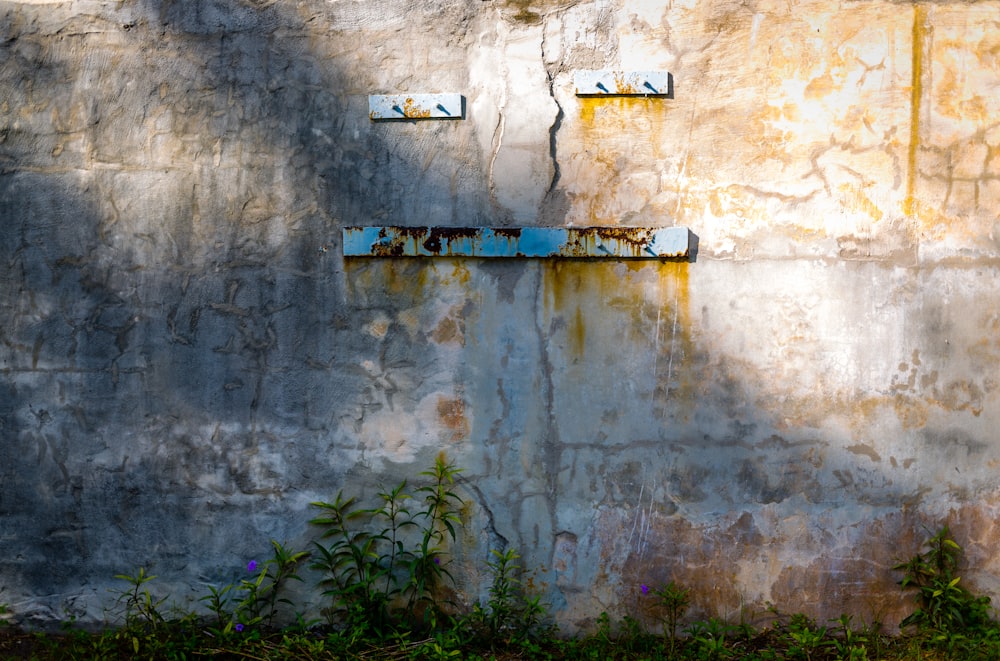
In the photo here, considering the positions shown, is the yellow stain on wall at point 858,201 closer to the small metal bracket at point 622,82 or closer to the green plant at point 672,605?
the small metal bracket at point 622,82

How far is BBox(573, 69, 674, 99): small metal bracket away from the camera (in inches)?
89.4

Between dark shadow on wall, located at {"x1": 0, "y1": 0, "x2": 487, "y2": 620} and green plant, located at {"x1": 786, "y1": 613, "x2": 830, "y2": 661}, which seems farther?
dark shadow on wall, located at {"x1": 0, "y1": 0, "x2": 487, "y2": 620}

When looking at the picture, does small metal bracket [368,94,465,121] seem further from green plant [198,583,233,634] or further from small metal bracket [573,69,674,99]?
green plant [198,583,233,634]

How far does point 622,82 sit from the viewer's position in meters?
2.28

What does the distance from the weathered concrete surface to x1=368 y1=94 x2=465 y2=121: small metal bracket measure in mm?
34

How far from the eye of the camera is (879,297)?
2.29 m

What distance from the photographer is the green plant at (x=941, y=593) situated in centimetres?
227

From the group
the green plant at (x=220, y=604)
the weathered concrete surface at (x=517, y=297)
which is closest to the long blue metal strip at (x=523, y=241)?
the weathered concrete surface at (x=517, y=297)

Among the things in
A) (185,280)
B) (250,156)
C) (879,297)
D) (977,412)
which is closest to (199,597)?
(185,280)

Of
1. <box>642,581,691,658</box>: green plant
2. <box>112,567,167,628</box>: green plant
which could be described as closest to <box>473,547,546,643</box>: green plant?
<box>642,581,691,658</box>: green plant

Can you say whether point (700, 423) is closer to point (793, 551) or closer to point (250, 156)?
point (793, 551)

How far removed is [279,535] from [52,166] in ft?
4.54

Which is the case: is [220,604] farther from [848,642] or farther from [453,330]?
[848,642]

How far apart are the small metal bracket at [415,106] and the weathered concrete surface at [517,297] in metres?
0.03
